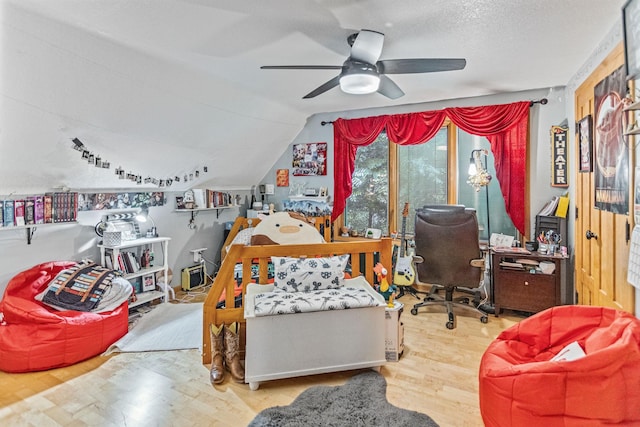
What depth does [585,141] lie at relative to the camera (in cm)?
283

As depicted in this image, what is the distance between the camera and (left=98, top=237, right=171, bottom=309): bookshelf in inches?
136

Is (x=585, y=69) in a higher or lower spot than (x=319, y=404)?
higher

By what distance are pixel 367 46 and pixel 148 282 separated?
10.8ft

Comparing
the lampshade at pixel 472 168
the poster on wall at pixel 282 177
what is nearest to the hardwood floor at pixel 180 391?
the lampshade at pixel 472 168

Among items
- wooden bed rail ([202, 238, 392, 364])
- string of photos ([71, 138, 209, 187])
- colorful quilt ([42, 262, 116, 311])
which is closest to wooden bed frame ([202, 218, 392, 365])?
wooden bed rail ([202, 238, 392, 364])

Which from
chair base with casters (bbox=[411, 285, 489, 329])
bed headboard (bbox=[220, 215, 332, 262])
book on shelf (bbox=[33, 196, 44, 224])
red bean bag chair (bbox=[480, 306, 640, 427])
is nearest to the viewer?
red bean bag chair (bbox=[480, 306, 640, 427])

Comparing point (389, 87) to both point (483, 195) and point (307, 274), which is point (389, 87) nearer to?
point (307, 274)

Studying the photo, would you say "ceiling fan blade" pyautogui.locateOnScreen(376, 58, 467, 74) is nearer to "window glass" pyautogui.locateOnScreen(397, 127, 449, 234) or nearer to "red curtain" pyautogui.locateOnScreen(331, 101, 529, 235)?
"red curtain" pyautogui.locateOnScreen(331, 101, 529, 235)

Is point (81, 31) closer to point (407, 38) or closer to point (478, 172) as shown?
point (407, 38)

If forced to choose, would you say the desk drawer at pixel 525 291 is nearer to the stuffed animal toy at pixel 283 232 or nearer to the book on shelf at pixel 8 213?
the stuffed animal toy at pixel 283 232

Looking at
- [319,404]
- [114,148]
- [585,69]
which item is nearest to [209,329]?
[319,404]

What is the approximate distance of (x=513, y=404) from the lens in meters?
1.59

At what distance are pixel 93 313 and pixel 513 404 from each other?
2.89 meters

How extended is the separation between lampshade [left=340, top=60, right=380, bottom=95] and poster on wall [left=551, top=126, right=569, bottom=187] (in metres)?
2.28
